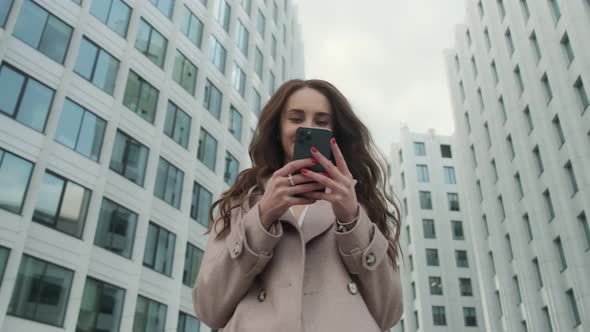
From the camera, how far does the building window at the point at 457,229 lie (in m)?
59.4

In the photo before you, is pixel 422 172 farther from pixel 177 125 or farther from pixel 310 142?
pixel 310 142

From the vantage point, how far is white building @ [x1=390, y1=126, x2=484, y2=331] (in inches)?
2156

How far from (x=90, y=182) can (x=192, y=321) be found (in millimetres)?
8939

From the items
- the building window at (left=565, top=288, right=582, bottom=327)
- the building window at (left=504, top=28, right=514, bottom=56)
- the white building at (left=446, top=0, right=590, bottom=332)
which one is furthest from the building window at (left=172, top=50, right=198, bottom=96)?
the building window at (left=565, top=288, right=582, bottom=327)

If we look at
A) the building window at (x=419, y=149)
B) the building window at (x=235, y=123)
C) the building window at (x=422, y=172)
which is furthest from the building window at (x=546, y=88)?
the building window at (x=419, y=149)

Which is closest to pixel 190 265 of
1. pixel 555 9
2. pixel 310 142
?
pixel 555 9

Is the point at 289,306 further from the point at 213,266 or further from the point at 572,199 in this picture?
the point at 572,199

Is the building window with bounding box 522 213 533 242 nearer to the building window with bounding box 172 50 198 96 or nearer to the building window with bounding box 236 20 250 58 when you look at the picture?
the building window with bounding box 236 20 250 58

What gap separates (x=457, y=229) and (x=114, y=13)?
153ft

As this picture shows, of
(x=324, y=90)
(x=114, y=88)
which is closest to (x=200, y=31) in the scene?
(x=114, y=88)

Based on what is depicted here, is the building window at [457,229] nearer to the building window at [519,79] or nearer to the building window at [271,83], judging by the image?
the building window at [519,79]

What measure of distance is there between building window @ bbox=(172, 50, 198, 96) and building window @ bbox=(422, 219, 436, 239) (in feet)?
123

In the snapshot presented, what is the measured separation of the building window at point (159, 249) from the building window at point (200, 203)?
2605 millimetres

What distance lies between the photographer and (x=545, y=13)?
2984 centimetres
